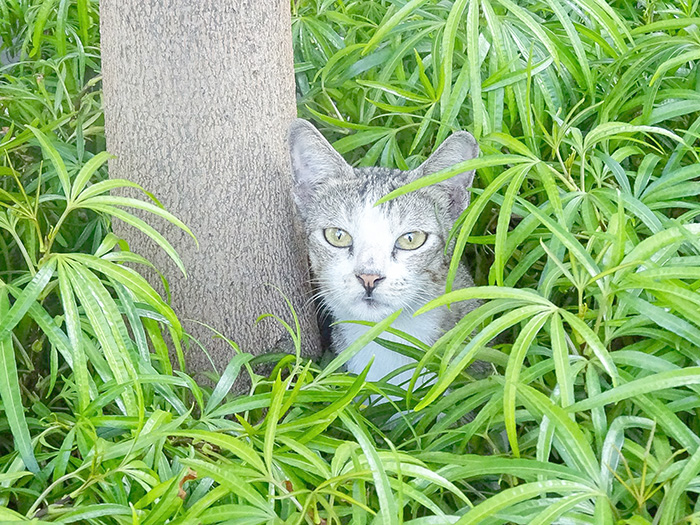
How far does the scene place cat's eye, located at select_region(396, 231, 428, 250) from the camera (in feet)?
4.91

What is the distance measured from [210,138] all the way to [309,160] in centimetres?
27

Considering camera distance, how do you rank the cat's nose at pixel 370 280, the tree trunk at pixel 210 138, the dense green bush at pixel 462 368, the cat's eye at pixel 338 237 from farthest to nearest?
the cat's eye at pixel 338 237, the cat's nose at pixel 370 280, the tree trunk at pixel 210 138, the dense green bush at pixel 462 368

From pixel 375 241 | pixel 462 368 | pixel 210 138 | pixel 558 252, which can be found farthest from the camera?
pixel 375 241

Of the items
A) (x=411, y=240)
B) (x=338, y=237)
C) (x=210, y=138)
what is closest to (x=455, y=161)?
(x=411, y=240)

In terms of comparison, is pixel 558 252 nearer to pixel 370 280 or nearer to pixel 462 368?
pixel 462 368

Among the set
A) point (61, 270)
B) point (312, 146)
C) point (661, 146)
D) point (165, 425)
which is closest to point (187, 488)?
point (165, 425)

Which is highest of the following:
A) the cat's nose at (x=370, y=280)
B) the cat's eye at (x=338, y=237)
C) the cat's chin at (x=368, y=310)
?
the cat's eye at (x=338, y=237)

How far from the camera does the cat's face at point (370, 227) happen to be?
1.45m

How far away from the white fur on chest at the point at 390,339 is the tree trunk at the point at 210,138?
0.54 ft

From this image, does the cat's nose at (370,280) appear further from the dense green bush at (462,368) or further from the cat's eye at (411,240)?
the dense green bush at (462,368)

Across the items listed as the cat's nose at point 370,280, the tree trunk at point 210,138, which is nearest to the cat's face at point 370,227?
the cat's nose at point 370,280

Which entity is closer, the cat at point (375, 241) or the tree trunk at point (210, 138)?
the tree trunk at point (210, 138)

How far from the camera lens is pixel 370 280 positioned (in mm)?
1429

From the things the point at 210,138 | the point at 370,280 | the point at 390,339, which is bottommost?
the point at 390,339
